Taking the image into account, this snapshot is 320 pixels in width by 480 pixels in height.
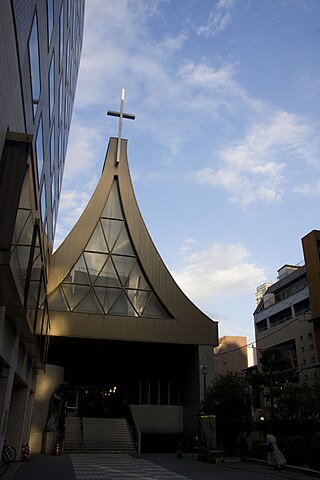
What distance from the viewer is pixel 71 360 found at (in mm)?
30438

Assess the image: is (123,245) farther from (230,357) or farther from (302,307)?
(230,357)

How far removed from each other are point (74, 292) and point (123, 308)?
320 centimetres

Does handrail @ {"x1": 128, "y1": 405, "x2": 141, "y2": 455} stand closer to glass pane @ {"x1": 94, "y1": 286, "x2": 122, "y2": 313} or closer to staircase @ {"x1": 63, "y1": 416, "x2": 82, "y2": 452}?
staircase @ {"x1": 63, "y1": 416, "x2": 82, "y2": 452}

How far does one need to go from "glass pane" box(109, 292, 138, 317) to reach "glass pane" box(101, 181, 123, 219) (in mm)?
5857

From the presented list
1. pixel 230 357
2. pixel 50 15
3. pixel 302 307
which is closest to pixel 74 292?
pixel 50 15

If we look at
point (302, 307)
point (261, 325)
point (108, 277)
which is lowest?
point (108, 277)

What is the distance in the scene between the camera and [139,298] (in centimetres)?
2666

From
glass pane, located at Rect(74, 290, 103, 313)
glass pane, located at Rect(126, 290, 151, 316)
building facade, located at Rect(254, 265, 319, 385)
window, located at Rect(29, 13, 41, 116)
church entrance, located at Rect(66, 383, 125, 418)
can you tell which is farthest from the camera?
building facade, located at Rect(254, 265, 319, 385)

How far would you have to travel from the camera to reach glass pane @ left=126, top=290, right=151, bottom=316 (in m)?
26.2

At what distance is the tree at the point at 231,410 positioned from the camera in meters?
18.3

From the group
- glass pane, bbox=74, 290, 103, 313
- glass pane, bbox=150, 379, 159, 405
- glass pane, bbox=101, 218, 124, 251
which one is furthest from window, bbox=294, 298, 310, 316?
→ glass pane, bbox=74, 290, 103, 313

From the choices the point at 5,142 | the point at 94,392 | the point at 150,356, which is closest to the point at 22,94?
the point at 5,142

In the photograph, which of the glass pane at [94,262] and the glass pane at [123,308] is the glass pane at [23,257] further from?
the glass pane at [94,262]

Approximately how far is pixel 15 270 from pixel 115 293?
18852 millimetres
